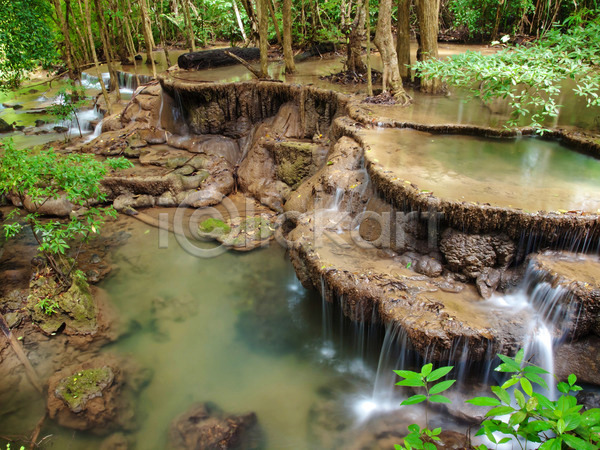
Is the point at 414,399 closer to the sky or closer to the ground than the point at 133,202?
closer to the sky

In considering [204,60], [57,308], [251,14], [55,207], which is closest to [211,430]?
[57,308]

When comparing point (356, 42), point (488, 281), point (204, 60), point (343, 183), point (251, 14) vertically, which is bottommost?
point (488, 281)

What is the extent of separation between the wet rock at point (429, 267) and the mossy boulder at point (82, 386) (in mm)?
4191

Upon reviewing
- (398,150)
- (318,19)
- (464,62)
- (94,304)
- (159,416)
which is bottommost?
(159,416)

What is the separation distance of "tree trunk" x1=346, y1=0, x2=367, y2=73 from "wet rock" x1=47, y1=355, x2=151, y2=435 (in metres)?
8.94

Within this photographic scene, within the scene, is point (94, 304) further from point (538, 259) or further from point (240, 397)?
point (538, 259)

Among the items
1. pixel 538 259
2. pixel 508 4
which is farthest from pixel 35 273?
pixel 508 4

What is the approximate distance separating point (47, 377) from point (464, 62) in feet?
25.2

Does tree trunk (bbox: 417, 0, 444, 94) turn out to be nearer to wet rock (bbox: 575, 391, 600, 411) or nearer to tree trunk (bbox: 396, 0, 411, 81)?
tree trunk (bbox: 396, 0, 411, 81)

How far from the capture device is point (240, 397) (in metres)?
5.20

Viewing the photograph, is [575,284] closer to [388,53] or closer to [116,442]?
[116,442]

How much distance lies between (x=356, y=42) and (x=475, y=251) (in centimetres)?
748

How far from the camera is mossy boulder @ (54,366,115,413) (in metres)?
4.86

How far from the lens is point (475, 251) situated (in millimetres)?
5152
